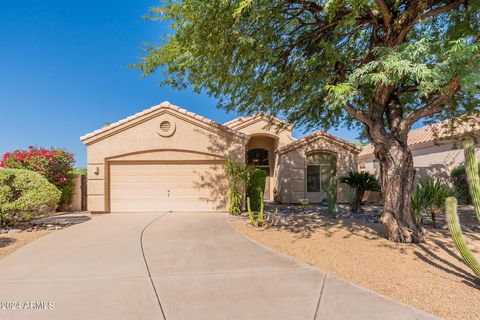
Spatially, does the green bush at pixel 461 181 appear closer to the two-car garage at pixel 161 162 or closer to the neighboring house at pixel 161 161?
the neighboring house at pixel 161 161

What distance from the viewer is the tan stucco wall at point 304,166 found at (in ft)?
48.3

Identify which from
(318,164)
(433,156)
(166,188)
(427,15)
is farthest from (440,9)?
(433,156)

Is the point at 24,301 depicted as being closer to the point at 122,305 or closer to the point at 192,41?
the point at 122,305

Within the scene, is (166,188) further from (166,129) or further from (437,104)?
(437,104)

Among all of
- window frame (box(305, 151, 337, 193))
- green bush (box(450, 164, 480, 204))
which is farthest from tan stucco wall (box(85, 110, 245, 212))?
green bush (box(450, 164, 480, 204))

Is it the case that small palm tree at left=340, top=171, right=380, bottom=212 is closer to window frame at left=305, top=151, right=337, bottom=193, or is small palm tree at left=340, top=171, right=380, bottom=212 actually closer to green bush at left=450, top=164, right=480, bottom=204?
window frame at left=305, top=151, right=337, bottom=193

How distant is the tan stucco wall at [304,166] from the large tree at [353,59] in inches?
255

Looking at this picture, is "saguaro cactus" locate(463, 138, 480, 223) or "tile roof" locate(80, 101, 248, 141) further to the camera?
"tile roof" locate(80, 101, 248, 141)

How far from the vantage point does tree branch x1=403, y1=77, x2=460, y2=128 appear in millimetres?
4811

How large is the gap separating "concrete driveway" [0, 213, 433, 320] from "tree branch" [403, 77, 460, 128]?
174 inches

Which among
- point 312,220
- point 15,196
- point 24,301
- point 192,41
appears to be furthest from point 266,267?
point 15,196

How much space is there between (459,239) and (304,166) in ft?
36.6

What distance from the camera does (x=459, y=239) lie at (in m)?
3.66

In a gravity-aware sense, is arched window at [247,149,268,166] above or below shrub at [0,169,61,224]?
above
